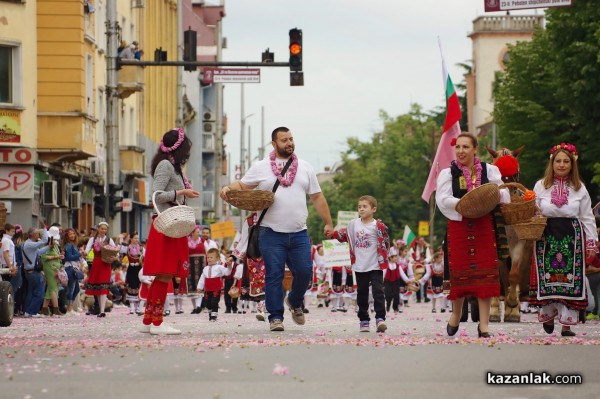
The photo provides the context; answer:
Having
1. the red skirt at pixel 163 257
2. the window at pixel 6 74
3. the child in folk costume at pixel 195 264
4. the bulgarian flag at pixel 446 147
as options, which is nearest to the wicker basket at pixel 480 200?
the red skirt at pixel 163 257

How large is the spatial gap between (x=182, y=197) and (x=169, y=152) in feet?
1.52

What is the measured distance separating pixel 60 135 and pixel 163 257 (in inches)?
1106

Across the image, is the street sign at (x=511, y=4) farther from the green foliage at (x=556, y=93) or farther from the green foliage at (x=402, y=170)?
the green foliage at (x=402, y=170)

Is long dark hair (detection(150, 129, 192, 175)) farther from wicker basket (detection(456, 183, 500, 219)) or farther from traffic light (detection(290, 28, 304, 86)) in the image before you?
traffic light (detection(290, 28, 304, 86))

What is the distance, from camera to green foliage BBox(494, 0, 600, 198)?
48.5 metres

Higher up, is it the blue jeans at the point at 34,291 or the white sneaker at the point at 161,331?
the blue jeans at the point at 34,291

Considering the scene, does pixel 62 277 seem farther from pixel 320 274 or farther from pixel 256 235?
pixel 256 235

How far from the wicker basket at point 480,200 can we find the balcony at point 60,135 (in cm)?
2965

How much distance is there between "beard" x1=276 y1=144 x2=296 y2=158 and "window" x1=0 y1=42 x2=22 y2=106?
24474mm

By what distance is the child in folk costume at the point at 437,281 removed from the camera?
38272 millimetres

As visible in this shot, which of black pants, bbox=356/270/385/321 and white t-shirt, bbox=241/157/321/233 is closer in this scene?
white t-shirt, bbox=241/157/321/233

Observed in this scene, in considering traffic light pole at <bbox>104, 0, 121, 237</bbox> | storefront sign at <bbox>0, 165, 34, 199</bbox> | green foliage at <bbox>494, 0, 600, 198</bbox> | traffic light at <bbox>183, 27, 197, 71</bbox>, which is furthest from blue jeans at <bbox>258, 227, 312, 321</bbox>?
green foliage at <bbox>494, 0, 600, 198</bbox>

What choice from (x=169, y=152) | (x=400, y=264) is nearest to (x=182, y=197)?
(x=169, y=152)

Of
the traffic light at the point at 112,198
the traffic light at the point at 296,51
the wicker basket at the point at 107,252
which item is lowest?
the wicker basket at the point at 107,252
